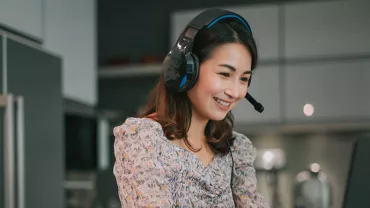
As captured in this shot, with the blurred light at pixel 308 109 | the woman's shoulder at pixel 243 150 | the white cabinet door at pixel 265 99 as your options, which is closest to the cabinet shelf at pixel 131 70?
the white cabinet door at pixel 265 99

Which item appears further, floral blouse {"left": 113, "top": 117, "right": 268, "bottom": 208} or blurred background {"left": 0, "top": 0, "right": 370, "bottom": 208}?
blurred background {"left": 0, "top": 0, "right": 370, "bottom": 208}

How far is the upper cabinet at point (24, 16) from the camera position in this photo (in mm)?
2180

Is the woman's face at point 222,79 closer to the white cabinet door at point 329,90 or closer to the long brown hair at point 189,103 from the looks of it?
the long brown hair at point 189,103

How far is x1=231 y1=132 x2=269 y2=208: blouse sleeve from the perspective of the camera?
3.66 feet

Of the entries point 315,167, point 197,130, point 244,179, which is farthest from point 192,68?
point 315,167

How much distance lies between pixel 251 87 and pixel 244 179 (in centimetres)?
243

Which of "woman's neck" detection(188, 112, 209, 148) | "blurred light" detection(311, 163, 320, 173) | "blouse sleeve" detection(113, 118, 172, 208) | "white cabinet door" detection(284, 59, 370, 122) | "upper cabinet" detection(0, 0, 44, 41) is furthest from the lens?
"blurred light" detection(311, 163, 320, 173)

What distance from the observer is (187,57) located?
40.0 inches

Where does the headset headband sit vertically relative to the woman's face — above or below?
above

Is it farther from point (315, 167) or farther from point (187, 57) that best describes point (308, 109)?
point (187, 57)

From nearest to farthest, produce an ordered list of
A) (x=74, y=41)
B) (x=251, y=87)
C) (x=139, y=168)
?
(x=139, y=168) → (x=74, y=41) → (x=251, y=87)

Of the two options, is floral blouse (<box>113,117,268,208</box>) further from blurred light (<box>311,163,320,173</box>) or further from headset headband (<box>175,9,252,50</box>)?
blurred light (<box>311,163,320,173</box>)

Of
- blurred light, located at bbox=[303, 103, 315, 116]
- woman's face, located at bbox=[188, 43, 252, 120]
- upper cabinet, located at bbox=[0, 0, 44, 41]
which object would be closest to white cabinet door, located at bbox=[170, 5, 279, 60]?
blurred light, located at bbox=[303, 103, 315, 116]

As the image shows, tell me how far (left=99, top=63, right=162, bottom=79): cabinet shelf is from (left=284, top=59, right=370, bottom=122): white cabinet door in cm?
92
